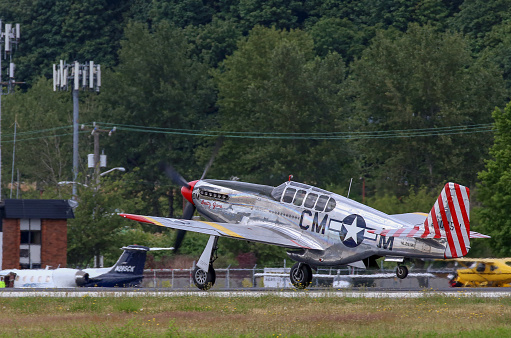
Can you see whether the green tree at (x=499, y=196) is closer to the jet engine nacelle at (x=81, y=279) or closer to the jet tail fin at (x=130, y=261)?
the jet tail fin at (x=130, y=261)

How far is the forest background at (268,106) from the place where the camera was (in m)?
73.3

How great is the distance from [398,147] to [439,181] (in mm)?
4685

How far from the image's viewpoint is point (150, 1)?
115m

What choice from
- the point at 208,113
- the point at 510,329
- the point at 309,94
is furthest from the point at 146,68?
the point at 510,329

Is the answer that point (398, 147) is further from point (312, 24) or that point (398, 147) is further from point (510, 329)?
point (510, 329)

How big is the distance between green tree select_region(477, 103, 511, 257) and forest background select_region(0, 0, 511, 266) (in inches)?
344

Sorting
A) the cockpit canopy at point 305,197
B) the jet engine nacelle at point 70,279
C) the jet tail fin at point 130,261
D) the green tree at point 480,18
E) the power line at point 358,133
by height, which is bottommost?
the jet engine nacelle at point 70,279

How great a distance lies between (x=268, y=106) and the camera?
78.9 m

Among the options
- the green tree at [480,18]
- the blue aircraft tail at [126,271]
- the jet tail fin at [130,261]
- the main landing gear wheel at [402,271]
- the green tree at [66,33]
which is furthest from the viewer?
the green tree at [66,33]

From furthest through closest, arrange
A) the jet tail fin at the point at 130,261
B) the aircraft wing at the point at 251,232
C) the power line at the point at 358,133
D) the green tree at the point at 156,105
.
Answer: the green tree at the point at 156,105 → the power line at the point at 358,133 → the jet tail fin at the point at 130,261 → the aircraft wing at the point at 251,232

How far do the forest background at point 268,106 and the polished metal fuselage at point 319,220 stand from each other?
22.5 m

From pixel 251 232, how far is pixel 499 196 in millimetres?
20960

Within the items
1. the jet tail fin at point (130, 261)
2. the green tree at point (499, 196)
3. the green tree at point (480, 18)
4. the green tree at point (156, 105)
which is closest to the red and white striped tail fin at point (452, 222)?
the jet tail fin at point (130, 261)

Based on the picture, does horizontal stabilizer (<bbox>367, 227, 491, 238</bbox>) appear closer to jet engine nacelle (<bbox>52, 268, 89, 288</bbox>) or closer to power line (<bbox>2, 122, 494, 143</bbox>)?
jet engine nacelle (<bbox>52, 268, 89, 288</bbox>)
